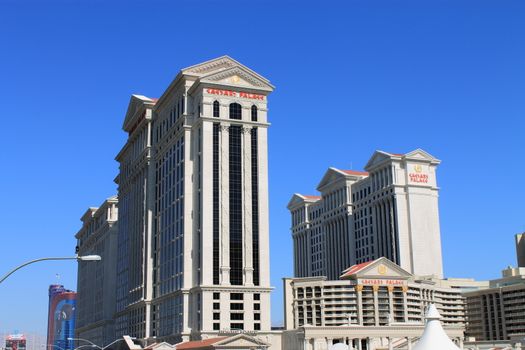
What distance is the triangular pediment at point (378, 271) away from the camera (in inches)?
6176

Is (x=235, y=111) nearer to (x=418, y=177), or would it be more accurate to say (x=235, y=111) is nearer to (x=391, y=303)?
(x=391, y=303)

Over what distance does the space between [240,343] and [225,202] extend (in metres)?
27.1

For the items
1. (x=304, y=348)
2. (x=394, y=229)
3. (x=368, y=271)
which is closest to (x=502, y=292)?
(x=394, y=229)

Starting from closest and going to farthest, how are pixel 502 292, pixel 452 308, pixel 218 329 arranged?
pixel 218 329 → pixel 452 308 → pixel 502 292

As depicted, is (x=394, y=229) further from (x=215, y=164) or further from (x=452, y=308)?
(x=215, y=164)

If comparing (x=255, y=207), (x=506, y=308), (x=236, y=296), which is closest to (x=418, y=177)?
(x=506, y=308)

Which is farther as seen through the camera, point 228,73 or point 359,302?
point 359,302

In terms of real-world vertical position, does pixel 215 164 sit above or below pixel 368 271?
above

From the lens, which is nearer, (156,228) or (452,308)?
(156,228)

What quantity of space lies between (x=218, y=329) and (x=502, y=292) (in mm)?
101673

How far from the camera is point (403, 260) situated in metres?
188

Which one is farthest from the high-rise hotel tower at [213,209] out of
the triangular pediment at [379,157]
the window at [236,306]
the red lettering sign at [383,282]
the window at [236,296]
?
the triangular pediment at [379,157]

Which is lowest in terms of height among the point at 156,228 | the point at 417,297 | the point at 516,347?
the point at 516,347

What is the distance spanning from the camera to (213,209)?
128500 mm
